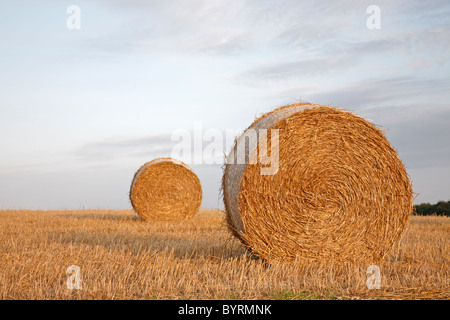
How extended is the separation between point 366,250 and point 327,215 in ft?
2.81

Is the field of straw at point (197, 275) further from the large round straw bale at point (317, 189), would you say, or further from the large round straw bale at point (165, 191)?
the large round straw bale at point (165, 191)

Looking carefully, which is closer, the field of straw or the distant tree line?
the field of straw

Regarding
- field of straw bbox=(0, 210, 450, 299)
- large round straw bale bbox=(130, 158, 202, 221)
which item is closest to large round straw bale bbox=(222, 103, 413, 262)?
field of straw bbox=(0, 210, 450, 299)

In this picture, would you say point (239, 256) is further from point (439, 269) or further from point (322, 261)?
point (439, 269)

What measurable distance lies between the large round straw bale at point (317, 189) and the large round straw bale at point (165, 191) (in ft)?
21.4

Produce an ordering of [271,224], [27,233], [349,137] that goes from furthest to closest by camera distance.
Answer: [27,233] → [349,137] → [271,224]

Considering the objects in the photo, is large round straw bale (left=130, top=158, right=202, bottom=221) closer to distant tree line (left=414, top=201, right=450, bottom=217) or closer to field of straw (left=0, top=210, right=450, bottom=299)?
field of straw (left=0, top=210, right=450, bottom=299)

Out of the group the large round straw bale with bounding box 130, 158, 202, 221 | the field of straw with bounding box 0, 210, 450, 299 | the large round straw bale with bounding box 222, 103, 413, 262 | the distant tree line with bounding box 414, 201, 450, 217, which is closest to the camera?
the field of straw with bounding box 0, 210, 450, 299

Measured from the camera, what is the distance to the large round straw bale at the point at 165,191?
43.1ft

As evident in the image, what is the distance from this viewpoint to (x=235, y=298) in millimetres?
4645

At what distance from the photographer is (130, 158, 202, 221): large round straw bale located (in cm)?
1312

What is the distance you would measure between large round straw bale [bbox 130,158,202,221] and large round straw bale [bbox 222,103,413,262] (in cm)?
654

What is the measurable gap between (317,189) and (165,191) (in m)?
7.48
